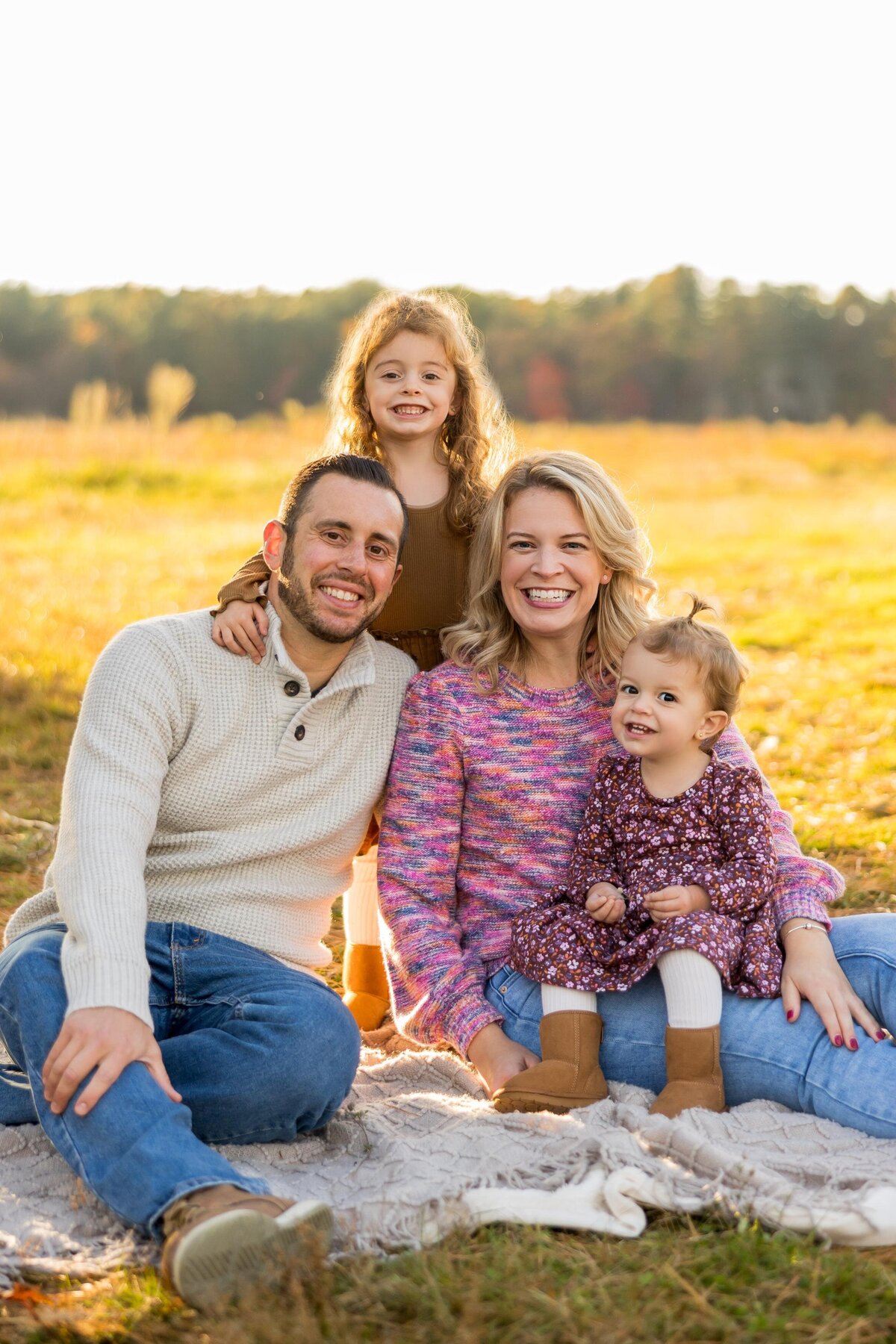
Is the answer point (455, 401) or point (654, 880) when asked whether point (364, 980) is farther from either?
point (455, 401)

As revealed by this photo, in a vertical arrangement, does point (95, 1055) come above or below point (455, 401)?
below

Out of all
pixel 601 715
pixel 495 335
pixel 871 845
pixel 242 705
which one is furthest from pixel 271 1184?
pixel 495 335

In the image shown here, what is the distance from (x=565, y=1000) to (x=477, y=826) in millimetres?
445

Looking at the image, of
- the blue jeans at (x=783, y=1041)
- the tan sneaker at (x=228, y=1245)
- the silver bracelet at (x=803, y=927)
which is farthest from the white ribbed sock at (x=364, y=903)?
the tan sneaker at (x=228, y=1245)

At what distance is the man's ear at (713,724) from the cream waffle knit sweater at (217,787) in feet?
2.24

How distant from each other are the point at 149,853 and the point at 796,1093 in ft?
4.52

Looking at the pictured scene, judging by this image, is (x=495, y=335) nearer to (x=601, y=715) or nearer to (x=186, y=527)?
(x=186, y=527)

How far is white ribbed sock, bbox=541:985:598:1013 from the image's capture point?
2854 millimetres

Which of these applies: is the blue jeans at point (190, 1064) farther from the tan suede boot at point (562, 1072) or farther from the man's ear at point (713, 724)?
the man's ear at point (713, 724)

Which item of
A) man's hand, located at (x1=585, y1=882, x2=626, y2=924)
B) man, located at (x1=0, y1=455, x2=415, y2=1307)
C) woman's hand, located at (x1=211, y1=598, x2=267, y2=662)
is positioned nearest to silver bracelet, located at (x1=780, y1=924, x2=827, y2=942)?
man's hand, located at (x1=585, y1=882, x2=626, y2=924)

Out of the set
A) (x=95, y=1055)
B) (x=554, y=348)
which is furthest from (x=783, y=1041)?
(x=554, y=348)

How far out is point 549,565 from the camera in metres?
3.10

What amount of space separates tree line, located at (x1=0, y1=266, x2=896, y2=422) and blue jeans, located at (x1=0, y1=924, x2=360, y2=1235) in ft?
108

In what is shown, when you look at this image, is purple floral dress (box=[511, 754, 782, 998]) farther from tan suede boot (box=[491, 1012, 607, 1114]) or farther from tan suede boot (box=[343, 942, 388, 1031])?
tan suede boot (box=[343, 942, 388, 1031])
